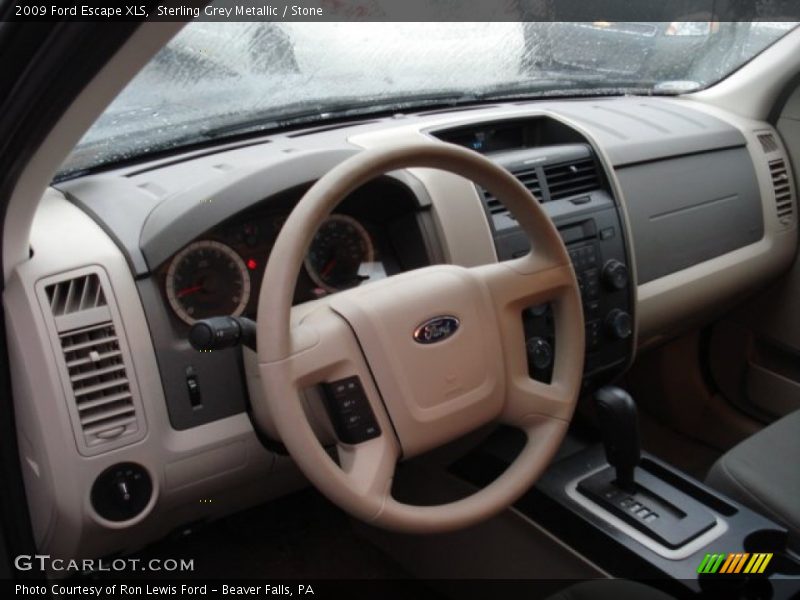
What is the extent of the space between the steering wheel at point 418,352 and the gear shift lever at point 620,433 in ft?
0.67

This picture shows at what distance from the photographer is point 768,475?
68.9 inches

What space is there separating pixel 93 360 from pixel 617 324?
1.18 metres

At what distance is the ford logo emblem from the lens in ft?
4.39

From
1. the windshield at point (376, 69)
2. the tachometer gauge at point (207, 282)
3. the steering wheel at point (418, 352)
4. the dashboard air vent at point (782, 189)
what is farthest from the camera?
the dashboard air vent at point (782, 189)

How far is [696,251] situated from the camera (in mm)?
→ 2281

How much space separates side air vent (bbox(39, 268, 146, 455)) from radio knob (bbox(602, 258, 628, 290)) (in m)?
1.10

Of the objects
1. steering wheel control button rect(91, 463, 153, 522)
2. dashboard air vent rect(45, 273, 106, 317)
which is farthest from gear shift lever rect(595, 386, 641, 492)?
dashboard air vent rect(45, 273, 106, 317)

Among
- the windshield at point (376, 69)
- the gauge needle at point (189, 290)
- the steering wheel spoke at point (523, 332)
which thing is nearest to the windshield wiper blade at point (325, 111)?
the windshield at point (376, 69)

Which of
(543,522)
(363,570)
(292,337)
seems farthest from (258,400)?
(363,570)

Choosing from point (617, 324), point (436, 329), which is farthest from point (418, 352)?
point (617, 324)

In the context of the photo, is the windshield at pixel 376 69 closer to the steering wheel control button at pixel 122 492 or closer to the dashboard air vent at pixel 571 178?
the dashboard air vent at pixel 571 178

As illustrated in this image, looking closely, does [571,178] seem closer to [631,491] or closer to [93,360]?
[631,491]

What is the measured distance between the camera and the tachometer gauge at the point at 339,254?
1618 mm

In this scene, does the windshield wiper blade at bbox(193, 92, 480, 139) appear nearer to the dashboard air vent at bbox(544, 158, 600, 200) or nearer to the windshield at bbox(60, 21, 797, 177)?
the windshield at bbox(60, 21, 797, 177)
